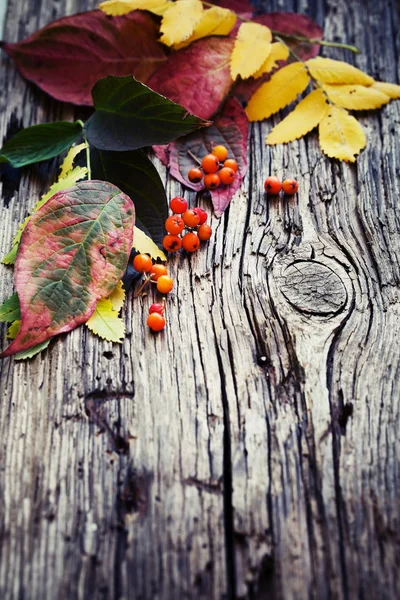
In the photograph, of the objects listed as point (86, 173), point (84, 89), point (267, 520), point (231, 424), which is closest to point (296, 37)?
point (84, 89)

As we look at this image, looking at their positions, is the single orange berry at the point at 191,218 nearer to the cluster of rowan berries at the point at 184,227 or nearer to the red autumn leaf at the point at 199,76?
the cluster of rowan berries at the point at 184,227

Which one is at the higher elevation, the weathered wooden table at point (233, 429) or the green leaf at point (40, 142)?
the green leaf at point (40, 142)

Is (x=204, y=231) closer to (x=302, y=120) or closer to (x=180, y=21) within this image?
(x=302, y=120)

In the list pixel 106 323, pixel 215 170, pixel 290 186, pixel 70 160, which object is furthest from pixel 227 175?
pixel 106 323

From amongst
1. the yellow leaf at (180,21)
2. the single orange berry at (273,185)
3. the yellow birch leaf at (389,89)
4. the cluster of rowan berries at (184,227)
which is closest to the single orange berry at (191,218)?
the cluster of rowan berries at (184,227)

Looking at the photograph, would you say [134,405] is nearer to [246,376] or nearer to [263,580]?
[246,376]

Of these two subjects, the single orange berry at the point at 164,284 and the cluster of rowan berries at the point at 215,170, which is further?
the cluster of rowan berries at the point at 215,170

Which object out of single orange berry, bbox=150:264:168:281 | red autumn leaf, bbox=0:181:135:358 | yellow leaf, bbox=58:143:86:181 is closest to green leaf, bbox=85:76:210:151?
yellow leaf, bbox=58:143:86:181

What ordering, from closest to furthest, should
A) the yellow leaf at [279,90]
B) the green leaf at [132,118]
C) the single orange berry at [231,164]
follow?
the green leaf at [132,118] < the single orange berry at [231,164] < the yellow leaf at [279,90]
